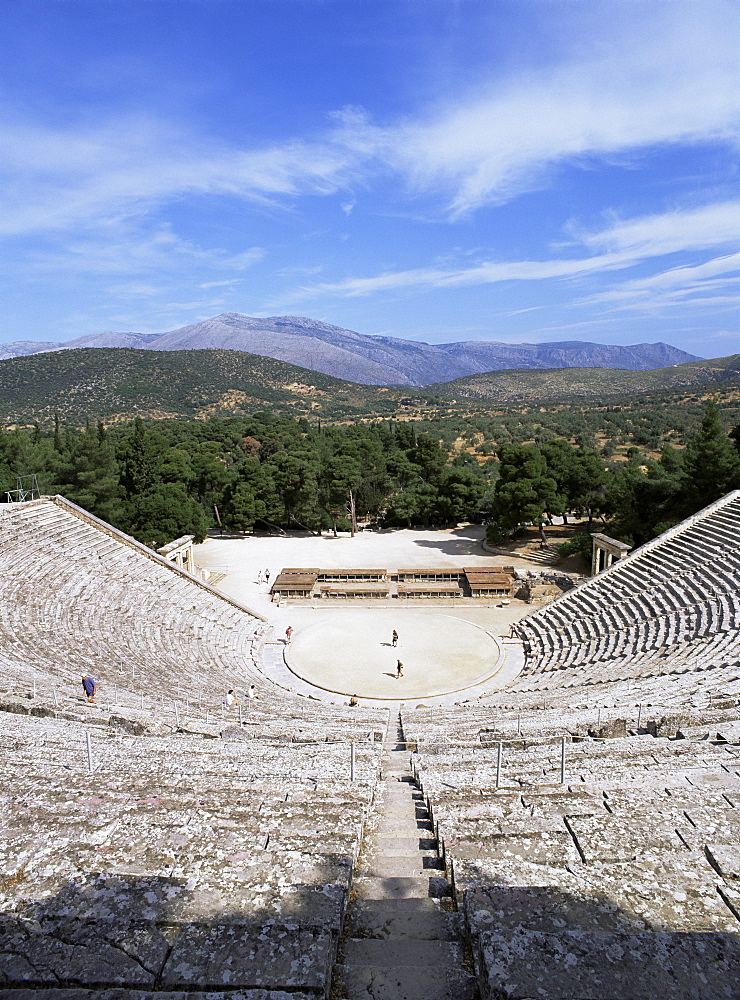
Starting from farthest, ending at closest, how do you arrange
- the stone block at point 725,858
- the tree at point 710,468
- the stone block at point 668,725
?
the tree at point 710,468 < the stone block at point 668,725 < the stone block at point 725,858

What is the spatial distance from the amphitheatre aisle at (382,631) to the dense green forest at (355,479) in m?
3.74

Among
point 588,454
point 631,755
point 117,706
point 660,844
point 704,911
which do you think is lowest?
point 117,706

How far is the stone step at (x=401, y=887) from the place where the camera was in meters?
4.46

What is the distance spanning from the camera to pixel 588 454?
32.4 metres

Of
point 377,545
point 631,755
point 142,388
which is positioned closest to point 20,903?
point 631,755

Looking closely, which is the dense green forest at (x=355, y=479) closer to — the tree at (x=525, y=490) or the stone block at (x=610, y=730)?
the tree at (x=525, y=490)

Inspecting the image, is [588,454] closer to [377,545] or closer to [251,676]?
[377,545]

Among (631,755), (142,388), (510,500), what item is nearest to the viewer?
(631,755)

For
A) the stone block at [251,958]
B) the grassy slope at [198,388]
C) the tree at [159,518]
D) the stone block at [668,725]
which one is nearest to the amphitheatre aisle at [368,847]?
the stone block at [251,958]

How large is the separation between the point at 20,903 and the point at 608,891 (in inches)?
156

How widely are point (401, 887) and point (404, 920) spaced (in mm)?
599

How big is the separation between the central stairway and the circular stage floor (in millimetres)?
10134

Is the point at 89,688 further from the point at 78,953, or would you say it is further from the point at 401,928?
the point at 401,928

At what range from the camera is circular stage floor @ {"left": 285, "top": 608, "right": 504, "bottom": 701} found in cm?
1638
